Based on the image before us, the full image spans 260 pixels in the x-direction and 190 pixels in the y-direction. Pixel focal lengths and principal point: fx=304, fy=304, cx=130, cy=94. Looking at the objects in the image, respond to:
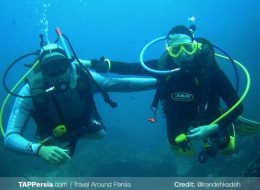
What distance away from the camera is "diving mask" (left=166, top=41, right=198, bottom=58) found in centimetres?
423

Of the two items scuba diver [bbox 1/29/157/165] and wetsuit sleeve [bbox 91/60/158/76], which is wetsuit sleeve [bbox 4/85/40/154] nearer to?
scuba diver [bbox 1/29/157/165]

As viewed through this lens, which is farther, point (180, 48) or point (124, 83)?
point (124, 83)

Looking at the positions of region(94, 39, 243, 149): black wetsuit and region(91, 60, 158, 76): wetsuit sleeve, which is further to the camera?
region(91, 60, 158, 76): wetsuit sleeve

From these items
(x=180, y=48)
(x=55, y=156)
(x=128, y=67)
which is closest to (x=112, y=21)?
(x=128, y=67)

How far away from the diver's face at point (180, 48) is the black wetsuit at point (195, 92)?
0.33 feet

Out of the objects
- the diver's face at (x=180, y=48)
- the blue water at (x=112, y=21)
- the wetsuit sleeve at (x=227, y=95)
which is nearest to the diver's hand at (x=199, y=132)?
the wetsuit sleeve at (x=227, y=95)

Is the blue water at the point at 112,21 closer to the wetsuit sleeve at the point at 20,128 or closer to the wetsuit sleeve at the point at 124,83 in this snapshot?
the wetsuit sleeve at the point at 124,83

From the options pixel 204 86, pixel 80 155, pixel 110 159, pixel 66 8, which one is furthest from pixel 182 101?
Answer: pixel 66 8

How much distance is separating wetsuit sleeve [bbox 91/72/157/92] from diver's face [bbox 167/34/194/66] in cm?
55

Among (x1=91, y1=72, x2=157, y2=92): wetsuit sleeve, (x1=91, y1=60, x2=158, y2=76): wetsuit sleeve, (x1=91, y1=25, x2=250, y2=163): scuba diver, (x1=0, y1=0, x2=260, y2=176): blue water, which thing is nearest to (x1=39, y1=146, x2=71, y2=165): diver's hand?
(x1=91, y1=72, x2=157, y2=92): wetsuit sleeve

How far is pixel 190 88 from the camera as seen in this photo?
4398mm

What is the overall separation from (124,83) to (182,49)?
Result: 103 centimetres

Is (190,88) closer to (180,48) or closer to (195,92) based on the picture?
(195,92)

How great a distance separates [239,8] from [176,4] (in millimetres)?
33028
